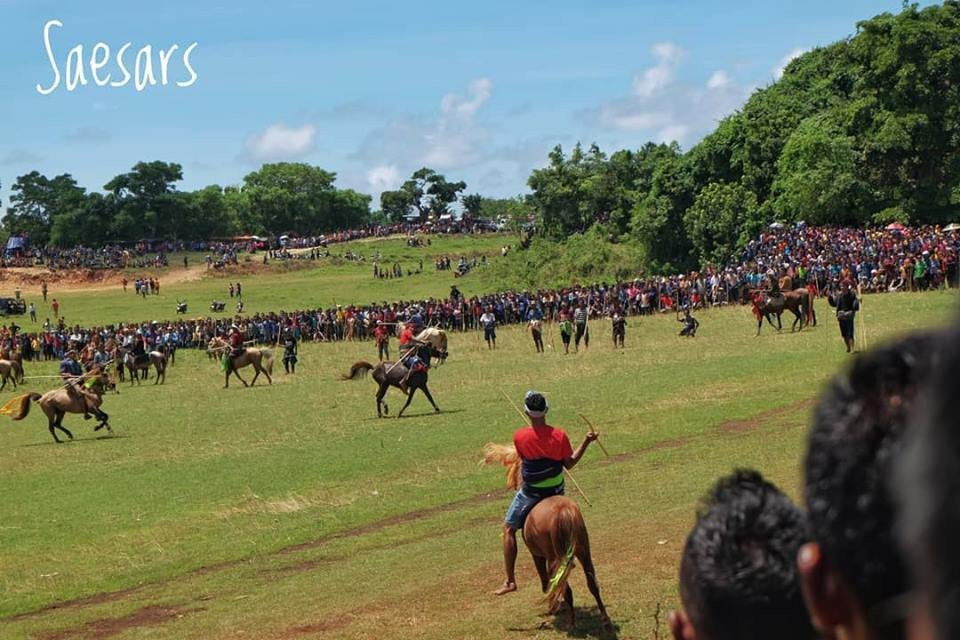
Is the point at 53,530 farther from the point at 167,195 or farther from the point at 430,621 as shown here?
the point at 167,195

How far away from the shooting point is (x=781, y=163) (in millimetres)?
67375

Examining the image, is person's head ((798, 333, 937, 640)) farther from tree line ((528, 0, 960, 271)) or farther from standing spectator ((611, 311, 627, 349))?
tree line ((528, 0, 960, 271))

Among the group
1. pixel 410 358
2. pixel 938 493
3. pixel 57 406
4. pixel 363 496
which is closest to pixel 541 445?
pixel 363 496

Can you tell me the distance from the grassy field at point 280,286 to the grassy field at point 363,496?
42.8 metres

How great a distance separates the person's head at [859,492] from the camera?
1.71 meters

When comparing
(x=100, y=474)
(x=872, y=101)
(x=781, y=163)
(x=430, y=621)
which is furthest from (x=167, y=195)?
(x=430, y=621)

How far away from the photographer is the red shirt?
1187cm

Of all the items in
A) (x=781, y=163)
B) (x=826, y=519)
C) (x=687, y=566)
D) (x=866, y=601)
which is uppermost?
(x=781, y=163)

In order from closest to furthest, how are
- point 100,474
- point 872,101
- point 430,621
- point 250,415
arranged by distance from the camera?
point 430,621, point 100,474, point 250,415, point 872,101

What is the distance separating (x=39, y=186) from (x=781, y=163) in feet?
374

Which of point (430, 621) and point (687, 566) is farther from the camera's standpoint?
point (430, 621)

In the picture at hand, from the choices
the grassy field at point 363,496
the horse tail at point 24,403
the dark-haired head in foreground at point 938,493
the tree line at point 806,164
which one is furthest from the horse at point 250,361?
the dark-haired head in foreground at point 938,493

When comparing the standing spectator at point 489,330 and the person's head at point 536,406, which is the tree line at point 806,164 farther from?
the person's head at point 536,406

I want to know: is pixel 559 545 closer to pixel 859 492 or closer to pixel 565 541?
pixel 565 541
